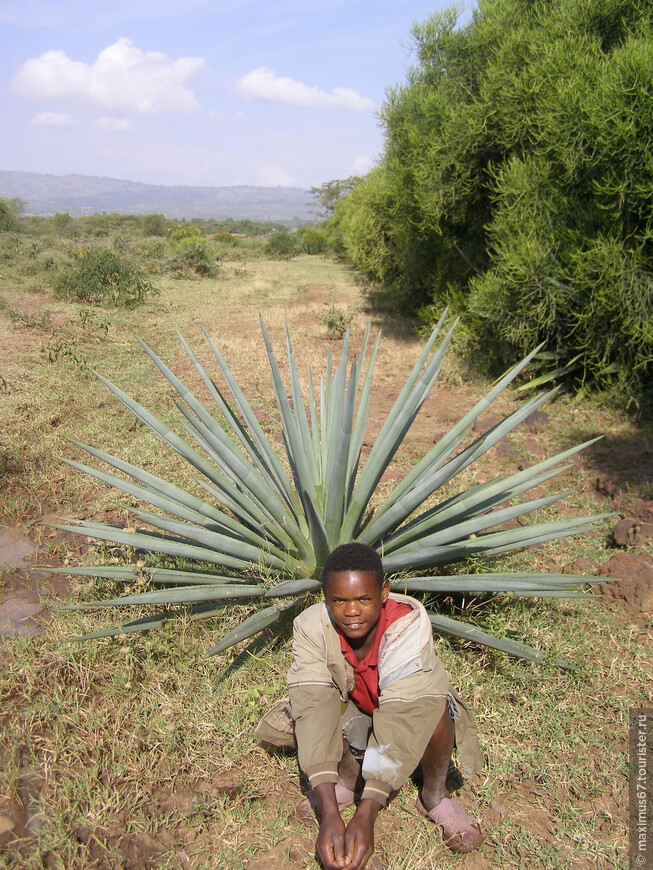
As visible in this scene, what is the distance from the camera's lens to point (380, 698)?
1.85 meters

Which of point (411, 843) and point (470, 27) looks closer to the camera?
point (411, 843)

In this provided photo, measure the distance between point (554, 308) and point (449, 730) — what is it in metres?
5.12

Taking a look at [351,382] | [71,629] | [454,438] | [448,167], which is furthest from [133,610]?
[448,167]

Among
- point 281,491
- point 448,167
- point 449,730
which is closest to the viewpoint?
point 449,730

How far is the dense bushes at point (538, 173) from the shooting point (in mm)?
5594

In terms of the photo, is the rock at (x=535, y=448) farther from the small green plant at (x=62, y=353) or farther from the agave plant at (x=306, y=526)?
the small green plant at (x=62, y=353)

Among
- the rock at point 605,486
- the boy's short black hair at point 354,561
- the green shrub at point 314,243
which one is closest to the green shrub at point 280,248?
the green shrub at point 314,243

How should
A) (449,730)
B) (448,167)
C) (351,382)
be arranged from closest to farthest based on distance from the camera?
(449,730), (351,382), (448,167)

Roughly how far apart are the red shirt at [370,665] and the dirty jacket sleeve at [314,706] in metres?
0.08

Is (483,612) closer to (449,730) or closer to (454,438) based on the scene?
(454,438)

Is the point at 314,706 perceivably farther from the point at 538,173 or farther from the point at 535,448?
the point at 538,173

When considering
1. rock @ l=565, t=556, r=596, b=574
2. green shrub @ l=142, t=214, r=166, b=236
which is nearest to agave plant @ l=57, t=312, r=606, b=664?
rock @ l=565, t=556, r=596, b=574

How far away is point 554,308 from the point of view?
6.20 meters

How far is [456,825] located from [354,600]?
0.85m
